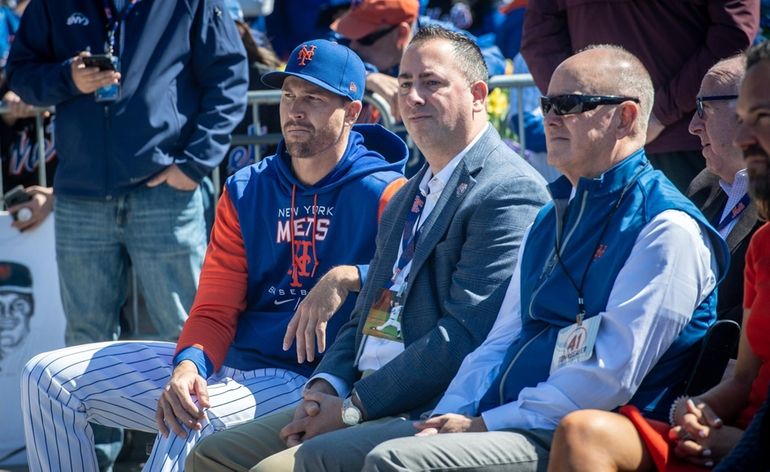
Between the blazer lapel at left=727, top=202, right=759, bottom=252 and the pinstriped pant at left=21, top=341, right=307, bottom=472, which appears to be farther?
the pinstriped pant at left=21, top=341, right=307, bottom=472

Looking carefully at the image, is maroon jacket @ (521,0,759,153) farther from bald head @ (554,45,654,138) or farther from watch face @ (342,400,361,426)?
watch face @ (342,400,361,426)

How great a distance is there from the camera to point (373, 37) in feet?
23.0

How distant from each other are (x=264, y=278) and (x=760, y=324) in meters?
2.20

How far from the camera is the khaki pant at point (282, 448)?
379cm

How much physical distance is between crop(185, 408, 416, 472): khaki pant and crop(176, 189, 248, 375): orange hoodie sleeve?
52 cm

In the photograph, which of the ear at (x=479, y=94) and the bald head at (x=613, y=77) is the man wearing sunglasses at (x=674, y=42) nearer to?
the ear at (x=479, y=94)

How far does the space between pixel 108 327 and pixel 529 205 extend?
270 centimetres

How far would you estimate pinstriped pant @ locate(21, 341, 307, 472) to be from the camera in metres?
4.73

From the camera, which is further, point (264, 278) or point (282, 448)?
point (264, 278)

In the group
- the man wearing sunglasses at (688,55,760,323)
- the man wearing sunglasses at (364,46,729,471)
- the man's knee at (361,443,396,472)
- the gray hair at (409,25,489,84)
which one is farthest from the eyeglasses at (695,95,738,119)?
the man's knee at (361,443,396,472)

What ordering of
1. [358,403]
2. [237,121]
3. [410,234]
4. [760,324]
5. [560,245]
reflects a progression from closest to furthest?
→ [760,324], [560,245], [358,403], [410,234], [237,121]

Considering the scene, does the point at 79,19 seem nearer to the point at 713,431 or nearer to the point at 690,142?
the point at 690,142

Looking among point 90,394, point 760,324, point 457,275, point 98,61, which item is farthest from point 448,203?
point 98,61

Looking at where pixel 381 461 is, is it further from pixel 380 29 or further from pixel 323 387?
pixel 380 29
